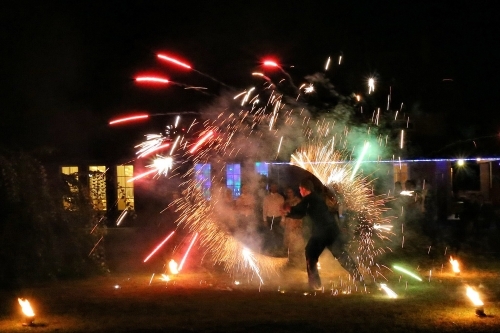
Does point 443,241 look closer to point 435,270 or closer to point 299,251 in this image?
point 435,270

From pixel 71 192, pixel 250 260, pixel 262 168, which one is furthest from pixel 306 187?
pixel 262 168

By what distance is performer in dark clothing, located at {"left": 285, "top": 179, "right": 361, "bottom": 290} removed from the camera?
10516mm

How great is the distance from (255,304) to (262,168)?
718 centimetres

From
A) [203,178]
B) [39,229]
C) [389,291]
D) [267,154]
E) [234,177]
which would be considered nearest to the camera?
[389,291]

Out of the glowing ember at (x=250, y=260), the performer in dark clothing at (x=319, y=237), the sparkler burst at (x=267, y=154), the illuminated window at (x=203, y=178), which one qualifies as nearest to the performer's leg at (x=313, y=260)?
the performer in dark clothing at (x=319, y=237)

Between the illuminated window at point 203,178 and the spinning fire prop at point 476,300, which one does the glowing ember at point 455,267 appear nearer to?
the spinning fire prop at point 476,300

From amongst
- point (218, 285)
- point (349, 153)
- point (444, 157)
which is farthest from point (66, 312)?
point (444, 157)

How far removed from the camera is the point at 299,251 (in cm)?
1255

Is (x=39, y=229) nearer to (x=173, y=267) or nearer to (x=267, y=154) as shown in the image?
(x=173, y=267)

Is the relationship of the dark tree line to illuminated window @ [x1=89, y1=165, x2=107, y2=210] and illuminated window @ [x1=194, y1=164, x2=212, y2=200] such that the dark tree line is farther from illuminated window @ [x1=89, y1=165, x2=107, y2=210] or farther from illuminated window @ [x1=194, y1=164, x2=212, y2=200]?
illuminated window @ [x1=194, y1=164, x2=212, y2=200]

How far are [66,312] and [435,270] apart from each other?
654cm

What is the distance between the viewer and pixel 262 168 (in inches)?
643

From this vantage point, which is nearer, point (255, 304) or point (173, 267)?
point (255, 304)

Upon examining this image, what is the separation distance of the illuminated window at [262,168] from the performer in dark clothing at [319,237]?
433 centimetres
